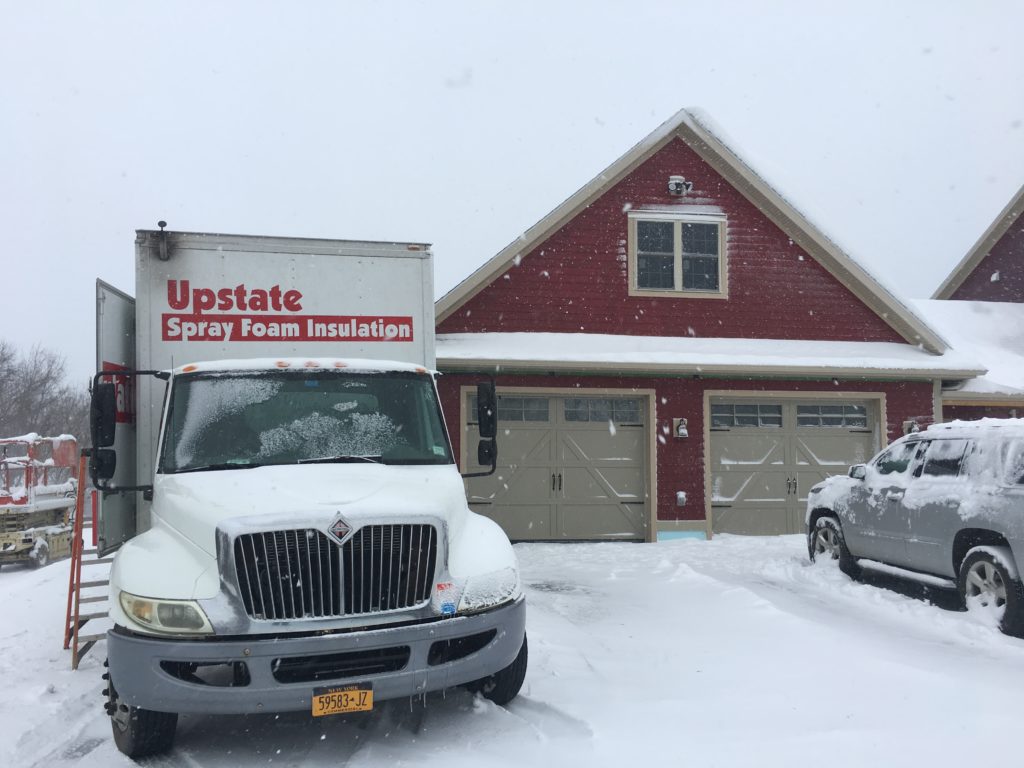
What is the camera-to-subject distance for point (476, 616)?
181 inches

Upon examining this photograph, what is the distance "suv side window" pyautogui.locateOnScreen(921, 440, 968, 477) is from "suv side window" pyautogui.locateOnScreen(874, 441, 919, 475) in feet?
1.13

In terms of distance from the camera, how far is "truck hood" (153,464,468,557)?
14.6 feet

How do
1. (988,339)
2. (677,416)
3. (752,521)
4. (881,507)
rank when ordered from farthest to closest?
(988,339)
(752,521)
(677,416)
(881,507)

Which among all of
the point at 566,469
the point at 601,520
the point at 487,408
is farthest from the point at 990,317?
the point at 487,408

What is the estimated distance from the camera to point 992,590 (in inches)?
285

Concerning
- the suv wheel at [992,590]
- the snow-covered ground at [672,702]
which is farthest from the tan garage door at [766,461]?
the suv wheel at [992,590]

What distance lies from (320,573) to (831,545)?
7603 mm

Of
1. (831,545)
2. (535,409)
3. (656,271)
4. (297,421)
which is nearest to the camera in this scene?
(297,421)

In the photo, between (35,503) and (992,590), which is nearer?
(992,590)

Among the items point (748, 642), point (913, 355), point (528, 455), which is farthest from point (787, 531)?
point (748, 642)

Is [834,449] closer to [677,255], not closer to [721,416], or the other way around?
[721,416]

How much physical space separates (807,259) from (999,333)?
6.21 meters

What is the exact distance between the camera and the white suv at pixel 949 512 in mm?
7098

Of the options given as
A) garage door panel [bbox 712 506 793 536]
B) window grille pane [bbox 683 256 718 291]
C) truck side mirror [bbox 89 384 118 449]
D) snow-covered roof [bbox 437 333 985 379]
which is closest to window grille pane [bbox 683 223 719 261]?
window grille pane [bbox 683 256 718 291]
